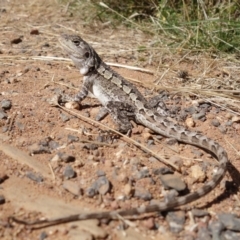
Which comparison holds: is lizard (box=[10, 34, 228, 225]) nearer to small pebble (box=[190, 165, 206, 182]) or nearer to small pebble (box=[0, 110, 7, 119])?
small pebble (box=[190, 165, 206, 182])

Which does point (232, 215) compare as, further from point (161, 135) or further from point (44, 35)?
point (44, 35)

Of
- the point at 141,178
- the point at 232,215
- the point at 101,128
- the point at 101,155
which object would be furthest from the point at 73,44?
the point at 232,215

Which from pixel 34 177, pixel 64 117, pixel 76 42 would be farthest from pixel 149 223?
pixel 76 42

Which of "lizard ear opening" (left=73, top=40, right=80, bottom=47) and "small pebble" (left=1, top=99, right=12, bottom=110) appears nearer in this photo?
"small pebble" (left=1, top=99, right=12, bottom=110)

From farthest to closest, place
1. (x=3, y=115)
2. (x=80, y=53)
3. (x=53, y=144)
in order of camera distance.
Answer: (x=80, y=53) < (x=3, y=115) < (x=53, y=144)

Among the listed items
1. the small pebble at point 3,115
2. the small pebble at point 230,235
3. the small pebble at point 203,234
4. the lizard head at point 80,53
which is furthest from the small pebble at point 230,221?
the lizard head at point 80,53

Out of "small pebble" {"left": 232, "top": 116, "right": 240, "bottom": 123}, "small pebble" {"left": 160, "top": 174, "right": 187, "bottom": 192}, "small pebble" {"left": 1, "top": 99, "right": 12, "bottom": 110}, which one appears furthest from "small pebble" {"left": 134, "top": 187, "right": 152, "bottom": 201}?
"small pebble" {"left": 1, "top": 99, "right": 12, "bottom": 110}

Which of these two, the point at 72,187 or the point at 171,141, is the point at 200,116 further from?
the point at 72,187
